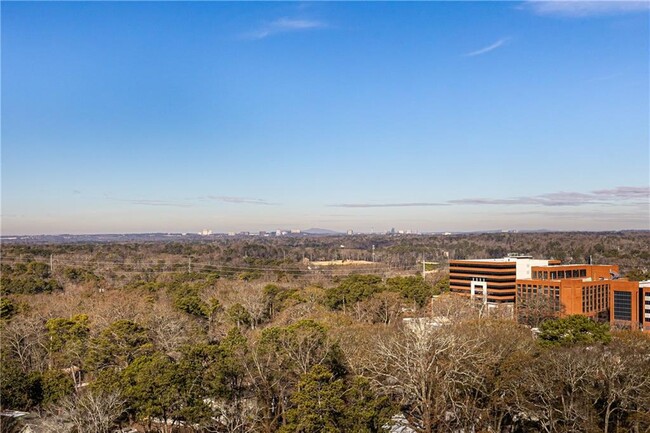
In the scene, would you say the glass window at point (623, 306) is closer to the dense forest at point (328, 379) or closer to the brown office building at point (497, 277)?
the brown office building at point (497, 277)

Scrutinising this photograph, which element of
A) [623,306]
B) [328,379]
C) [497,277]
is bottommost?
[623,306]

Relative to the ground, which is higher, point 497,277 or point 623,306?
point 497,277

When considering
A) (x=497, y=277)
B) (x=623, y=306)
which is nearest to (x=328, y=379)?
(x=623, y=306)

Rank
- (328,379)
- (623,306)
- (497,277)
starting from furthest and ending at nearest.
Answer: (497,277)
(623,306)
(328,379)

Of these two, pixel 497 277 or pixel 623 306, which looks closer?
pixel 623 306

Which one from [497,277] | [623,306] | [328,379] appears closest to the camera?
[328,379]

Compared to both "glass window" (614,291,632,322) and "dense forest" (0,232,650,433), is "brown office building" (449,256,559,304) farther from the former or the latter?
"dense forest" (0,232,650,433)

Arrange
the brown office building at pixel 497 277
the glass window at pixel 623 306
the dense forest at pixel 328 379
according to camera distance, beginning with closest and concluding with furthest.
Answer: the dense forest at pixel 328 379 → the glass window at pixel 623 306 → the brown office building at pixel 497 277

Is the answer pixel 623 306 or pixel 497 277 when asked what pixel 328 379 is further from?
pixel 497 277

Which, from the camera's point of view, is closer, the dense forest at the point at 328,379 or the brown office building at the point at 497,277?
the dense forest at the point at 328,379

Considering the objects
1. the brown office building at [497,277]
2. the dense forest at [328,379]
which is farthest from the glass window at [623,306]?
the dense forest at [328,379]

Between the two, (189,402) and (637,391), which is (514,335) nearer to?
(637,391)

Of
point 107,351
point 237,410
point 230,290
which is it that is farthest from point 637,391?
point 230,290
